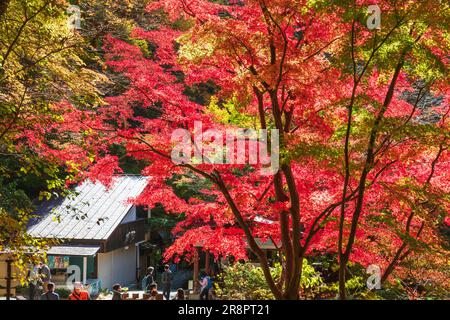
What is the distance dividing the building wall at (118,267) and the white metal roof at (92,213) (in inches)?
48.3

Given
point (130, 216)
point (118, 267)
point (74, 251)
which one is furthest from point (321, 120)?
point (118, 267)

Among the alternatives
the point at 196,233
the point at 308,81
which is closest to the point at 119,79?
the point at 196,233

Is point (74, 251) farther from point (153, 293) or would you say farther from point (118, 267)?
point (153, 293)

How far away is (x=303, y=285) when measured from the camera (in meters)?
10.2

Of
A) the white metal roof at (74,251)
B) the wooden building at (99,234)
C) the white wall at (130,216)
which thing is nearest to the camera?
the white metal roof at (74,251)

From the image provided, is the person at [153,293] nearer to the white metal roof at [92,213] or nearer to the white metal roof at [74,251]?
the white metal roof at [92,213]

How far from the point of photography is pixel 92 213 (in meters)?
17.0

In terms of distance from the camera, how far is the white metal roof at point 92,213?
15766 millimetres

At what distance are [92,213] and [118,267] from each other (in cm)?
253

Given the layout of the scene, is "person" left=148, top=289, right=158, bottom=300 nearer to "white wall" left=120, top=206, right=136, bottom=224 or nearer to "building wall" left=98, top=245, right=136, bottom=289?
"building wall" left=98, top=245, right=136, bottom=289

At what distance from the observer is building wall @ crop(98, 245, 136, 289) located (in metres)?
17.1

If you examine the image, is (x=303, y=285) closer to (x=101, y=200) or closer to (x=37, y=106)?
(x=37, y=106)

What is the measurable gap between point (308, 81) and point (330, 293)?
607cm

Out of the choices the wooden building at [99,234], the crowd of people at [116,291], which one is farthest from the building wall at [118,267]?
the crowd of people at [116,291]
